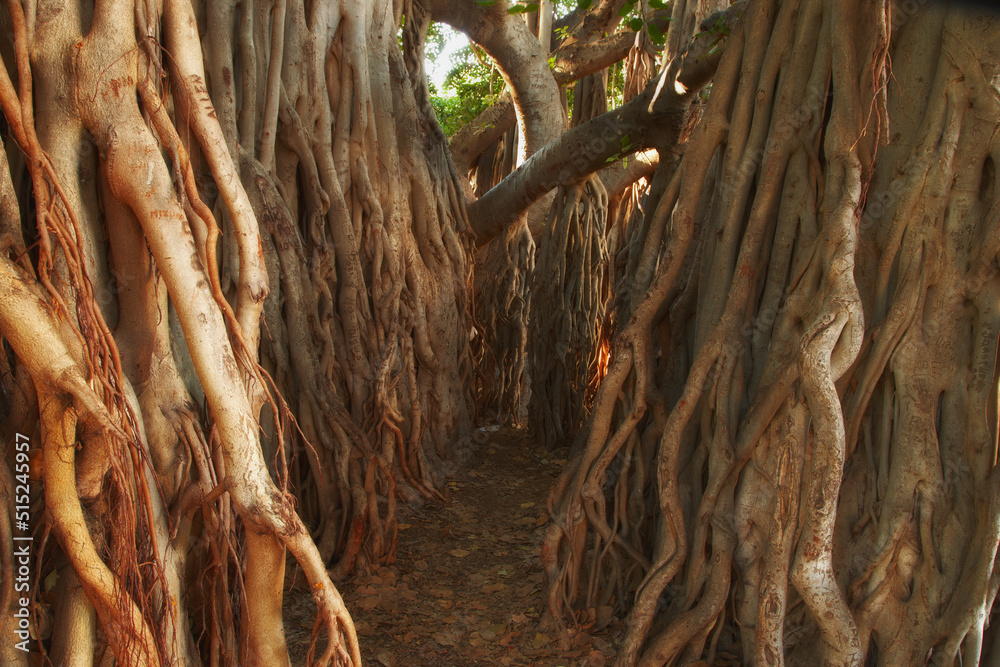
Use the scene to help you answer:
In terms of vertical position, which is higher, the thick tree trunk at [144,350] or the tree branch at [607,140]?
the tree branch at [607,140]

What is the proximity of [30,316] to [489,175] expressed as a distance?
6.25 metres

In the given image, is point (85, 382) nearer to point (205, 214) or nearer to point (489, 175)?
point (205, 214)

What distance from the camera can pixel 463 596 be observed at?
3.02 m

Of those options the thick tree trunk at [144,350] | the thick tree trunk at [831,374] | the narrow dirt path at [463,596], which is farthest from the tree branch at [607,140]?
the thick tree trunk at [144,350]

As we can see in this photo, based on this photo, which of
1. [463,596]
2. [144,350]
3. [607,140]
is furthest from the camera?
[607,140]

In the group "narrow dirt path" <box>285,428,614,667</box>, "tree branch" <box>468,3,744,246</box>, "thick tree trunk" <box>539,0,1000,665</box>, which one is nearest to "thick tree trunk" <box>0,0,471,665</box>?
"narrow dirt path" <box>285,428,614,667</box>

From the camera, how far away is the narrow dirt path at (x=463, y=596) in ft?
8.44

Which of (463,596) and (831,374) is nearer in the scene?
(831,374)

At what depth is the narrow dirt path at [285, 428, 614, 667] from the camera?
8.44ft

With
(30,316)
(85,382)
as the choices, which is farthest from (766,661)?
(30,316)

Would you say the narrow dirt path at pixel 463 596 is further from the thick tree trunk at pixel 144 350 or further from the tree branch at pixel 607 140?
the tree branch at pixel 607 140

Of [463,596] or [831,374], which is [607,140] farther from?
[463,596]

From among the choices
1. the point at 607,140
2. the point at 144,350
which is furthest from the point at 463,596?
the point at 607,140

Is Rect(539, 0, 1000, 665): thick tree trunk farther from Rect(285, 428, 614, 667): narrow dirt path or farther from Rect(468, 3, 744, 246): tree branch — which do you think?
Rect(468, 3, 744, 246): tree branch
